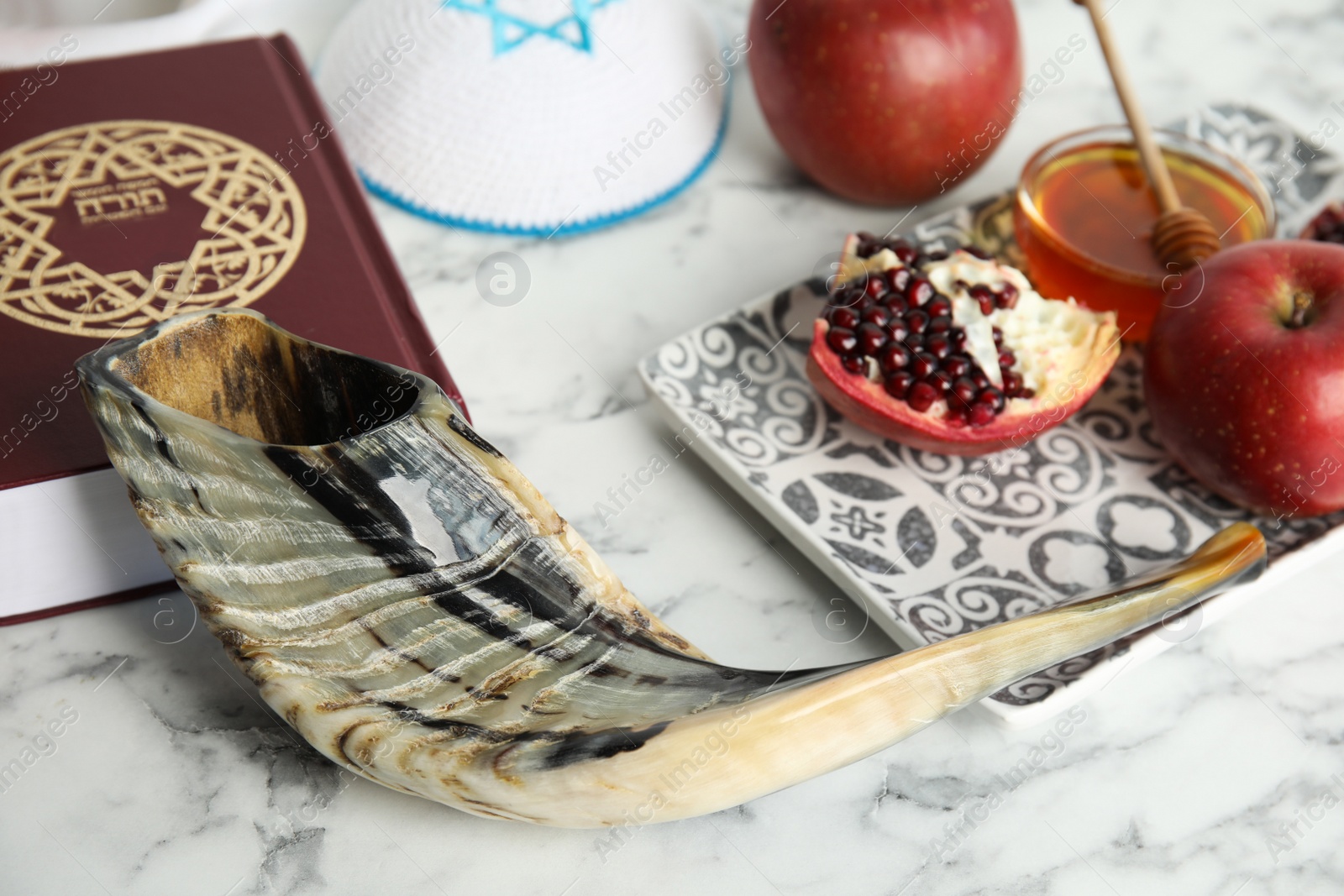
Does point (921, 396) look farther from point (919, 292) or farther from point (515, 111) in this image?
point (515, 111)

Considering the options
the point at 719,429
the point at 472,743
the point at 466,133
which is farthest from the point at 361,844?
the point at 466,133

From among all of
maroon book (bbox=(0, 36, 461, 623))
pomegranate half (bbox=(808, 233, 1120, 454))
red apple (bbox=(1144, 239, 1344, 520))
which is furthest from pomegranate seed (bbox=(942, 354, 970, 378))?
maroon book (bbox=(0, 36, 461, 623))

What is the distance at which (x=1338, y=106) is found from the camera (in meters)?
0.96

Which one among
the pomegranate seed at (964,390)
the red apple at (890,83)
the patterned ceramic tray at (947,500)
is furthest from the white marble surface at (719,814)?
the red apple at (890,83)

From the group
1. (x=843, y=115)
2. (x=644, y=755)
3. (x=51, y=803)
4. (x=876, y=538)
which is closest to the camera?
(x=644, y=755)

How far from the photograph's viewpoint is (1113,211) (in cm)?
77

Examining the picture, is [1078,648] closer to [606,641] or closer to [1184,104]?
[606,641]

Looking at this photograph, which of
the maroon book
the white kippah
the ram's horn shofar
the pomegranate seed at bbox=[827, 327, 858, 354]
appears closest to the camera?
the ram's horn shofar

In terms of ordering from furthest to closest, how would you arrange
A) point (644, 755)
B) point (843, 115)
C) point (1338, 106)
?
point (1338, 106)
point (843, 115)
point (644, 755)

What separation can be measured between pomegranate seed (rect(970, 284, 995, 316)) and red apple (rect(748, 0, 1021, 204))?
6.2 inches

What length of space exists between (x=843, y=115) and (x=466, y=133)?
0.85 feet

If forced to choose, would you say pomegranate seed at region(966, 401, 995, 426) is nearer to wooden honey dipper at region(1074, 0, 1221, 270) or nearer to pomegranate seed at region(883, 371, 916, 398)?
pomegranate seed at region(883, 371, 916, 398)

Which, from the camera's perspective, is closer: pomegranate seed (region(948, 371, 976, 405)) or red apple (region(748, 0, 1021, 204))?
pomegranate seed (region(948, 371, 976, 405))

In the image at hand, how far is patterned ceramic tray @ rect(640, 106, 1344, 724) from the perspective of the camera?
1.89 ft
